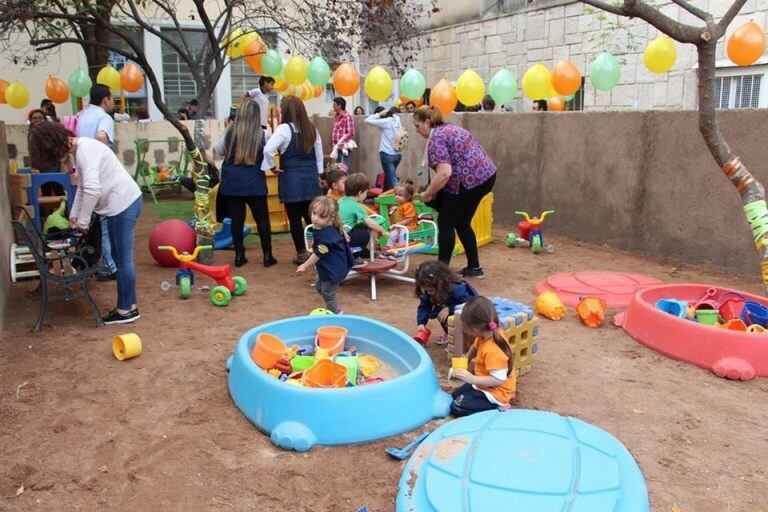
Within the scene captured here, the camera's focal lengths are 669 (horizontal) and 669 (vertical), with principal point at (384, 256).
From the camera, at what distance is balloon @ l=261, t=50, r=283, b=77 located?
353 inches

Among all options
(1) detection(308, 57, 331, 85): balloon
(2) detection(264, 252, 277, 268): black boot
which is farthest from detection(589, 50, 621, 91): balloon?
(2) detection(264, 252, 277, 268): black boot

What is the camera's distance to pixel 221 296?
18.6 ft

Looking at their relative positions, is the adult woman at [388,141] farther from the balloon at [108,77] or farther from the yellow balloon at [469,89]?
the balloon at [108,77]

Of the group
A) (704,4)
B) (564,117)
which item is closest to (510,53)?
(704,4)

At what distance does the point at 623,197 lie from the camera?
768 cm

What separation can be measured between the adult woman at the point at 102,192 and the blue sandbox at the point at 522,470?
2.89 metres

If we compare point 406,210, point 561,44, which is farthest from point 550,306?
point 561,44

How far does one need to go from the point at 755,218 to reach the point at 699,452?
2509 mm

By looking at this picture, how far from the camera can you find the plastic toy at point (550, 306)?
5297 mm

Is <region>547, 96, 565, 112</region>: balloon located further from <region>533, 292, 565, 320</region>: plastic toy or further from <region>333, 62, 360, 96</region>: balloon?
<region>533, 292, 565, 320</region>: plastic toy

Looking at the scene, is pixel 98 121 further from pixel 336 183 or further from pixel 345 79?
pixel 345 79

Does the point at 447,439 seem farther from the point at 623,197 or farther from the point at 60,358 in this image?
the point at 623,197

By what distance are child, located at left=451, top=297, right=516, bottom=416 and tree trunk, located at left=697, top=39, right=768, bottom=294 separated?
8.51ft

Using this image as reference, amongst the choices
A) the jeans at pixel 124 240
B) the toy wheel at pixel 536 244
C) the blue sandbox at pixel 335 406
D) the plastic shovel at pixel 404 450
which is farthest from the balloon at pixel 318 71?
the plastic shovel at pixel 404 450
